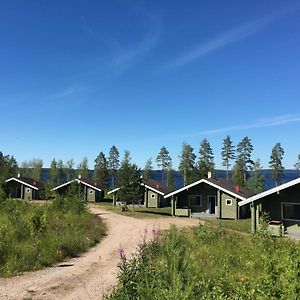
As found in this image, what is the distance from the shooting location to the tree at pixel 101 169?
84375 mm

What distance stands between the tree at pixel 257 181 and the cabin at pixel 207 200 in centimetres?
3385

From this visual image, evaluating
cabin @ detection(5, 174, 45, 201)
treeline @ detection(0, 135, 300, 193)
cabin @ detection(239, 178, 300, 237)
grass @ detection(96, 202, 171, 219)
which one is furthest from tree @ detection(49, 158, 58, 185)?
cabin @ detection(239, 178, 300, 237)

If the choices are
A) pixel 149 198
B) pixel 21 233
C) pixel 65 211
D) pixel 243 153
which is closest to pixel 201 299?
pixel 21 233

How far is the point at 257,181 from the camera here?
7975 cm

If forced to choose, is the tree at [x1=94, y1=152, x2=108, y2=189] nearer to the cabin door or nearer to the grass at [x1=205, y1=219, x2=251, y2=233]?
the cabin door

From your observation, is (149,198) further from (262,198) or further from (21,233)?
(21,233)

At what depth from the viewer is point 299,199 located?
27.1 meters

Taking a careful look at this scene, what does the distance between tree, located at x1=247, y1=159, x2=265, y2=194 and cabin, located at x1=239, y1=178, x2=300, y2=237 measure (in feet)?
146

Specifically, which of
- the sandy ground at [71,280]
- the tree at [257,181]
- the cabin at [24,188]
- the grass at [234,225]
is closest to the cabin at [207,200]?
the grass at [234,225]

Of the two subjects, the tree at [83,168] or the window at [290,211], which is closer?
the window at [290,211]

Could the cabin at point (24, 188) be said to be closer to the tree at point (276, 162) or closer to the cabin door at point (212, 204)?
the cabin door at point (212, 204)

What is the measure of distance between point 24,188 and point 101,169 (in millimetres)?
30421

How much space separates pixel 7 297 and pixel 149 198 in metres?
43.7

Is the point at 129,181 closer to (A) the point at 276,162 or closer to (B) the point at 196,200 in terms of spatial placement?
(B) the point at 196,200
